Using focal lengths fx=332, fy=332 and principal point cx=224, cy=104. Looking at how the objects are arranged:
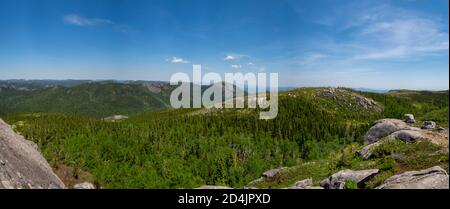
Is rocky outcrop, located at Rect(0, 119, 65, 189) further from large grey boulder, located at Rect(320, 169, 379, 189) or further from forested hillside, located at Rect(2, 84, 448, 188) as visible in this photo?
forested hillside, located at Rect(2, 84, 448, 188)

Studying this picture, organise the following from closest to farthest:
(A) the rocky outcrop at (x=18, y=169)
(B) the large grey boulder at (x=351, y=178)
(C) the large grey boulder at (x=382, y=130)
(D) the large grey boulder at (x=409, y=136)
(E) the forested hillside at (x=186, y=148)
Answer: (A) the rocky outcrop at (x=18, y=169)
(B) the large grey boulder at (x=351, y=178)
(D) the large grey boulder at (x=409, y=136)
(C) the large grey boulder at (x=382, y=130)
(E) the forested hillside at (x=186, y=148)

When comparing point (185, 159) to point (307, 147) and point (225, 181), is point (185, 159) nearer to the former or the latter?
point (225, 181)

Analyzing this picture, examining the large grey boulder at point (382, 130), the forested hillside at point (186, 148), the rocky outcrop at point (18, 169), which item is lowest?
the forested hillside at point (186, 148)

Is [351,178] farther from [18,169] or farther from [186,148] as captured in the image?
[186,148]

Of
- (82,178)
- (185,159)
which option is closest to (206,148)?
(185,159)

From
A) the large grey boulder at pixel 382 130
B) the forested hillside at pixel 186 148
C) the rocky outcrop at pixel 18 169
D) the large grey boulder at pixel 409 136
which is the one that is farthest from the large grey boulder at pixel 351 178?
the forested hillside at pixel 186 148

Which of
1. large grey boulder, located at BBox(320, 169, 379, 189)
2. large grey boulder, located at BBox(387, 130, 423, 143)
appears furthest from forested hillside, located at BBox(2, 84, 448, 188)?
large grey boulder, located at BBox(320, 169, 379, 189)

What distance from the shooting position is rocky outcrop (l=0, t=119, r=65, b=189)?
1870 cm

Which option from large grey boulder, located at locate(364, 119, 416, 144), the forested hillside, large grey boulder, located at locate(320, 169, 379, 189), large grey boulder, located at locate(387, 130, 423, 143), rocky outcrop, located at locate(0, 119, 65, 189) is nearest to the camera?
rocky outcrop, located at locate(0, 119, 65, 189)

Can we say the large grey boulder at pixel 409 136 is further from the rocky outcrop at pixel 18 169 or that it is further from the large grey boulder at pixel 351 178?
the rocky outcrop at pixel 18 169

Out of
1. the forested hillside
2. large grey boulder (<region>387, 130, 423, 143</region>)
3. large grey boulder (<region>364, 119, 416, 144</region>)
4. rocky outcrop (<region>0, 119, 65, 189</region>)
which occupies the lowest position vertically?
→ the forested hillside

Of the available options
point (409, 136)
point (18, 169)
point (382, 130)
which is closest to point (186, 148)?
point (382, 130)

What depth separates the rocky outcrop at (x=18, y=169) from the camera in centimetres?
1870
